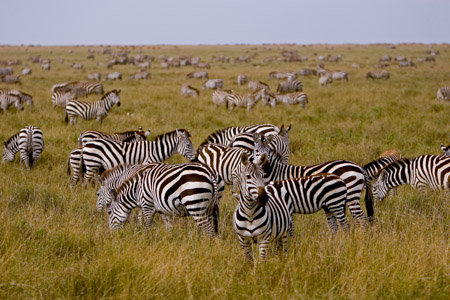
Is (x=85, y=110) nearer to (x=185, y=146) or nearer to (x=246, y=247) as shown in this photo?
(x=185, y=146)

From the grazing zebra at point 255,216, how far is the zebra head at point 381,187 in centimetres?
363

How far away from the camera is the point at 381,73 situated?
97.4ft

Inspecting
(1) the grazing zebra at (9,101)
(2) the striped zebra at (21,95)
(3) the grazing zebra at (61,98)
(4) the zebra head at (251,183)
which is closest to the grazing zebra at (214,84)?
(3) the grazing zebra at (61,98)

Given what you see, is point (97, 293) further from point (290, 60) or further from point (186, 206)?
point (290, 60)

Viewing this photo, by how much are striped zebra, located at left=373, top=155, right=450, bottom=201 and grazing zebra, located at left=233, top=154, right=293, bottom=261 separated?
372 centimetres

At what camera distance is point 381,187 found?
8117mm

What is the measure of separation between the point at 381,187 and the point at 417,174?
0.64 meters

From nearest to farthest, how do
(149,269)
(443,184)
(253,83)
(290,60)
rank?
(149,269), (443,184), (253,83), (290,60)

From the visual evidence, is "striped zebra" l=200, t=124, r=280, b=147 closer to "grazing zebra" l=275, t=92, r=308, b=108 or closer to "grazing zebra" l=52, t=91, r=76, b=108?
"grazing zebra" l=275, t=92, r=308, b=108

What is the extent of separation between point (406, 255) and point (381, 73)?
27083 mm

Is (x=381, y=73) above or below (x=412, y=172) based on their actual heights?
above

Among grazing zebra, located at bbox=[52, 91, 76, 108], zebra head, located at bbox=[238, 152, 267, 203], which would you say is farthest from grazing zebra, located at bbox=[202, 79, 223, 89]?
zebra head, located at bbox=[238, 152, 267, 203]

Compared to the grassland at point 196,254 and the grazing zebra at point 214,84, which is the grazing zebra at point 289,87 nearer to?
the grazing zebra at point 214,84

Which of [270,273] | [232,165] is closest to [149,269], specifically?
[270,273]
